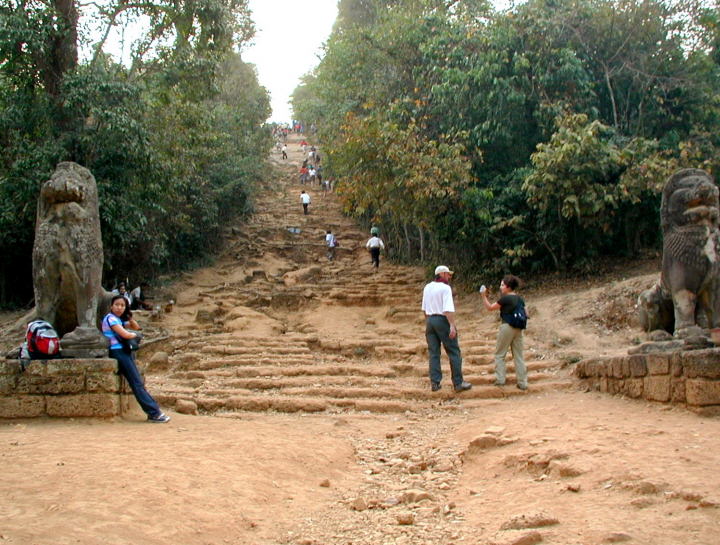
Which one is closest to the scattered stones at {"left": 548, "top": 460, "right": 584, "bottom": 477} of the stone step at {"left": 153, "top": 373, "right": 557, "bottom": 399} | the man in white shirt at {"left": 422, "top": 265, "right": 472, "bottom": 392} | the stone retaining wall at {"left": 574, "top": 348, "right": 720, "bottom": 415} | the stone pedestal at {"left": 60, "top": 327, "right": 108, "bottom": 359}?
the stone retaining wall at {"left": 574, "top": 348, "right": 720, "bottom": 415}

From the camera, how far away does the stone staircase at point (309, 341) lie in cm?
894

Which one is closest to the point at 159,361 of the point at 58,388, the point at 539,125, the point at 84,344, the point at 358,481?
the point at 84,344

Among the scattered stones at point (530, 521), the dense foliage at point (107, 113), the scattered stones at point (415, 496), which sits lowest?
the scattered stones at point (415, 496)

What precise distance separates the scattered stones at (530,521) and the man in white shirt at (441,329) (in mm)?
4701

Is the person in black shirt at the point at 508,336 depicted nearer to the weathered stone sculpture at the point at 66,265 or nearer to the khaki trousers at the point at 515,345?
the khaki trousers at the point at 515,345

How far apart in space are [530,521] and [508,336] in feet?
16.7

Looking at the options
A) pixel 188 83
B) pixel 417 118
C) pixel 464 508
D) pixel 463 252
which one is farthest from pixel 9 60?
pixel 464 508

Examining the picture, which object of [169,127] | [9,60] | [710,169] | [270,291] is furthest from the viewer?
[270,291]

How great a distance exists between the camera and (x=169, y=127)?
15.5 meters

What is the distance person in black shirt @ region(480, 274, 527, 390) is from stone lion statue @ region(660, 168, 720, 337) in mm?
2276

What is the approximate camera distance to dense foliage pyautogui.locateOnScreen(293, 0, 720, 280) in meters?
14.5

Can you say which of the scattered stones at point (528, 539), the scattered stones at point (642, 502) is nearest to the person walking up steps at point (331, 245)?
the scattered stones at point (642, 502)

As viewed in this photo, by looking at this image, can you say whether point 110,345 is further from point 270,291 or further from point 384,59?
point 384,59

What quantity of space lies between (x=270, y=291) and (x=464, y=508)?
13.6 m
